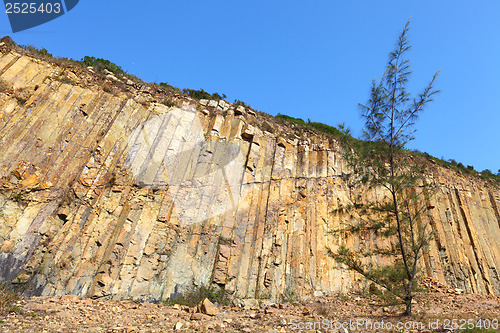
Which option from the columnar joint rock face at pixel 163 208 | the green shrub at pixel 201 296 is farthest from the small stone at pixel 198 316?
the columnar joint rock face at pixel 163 208

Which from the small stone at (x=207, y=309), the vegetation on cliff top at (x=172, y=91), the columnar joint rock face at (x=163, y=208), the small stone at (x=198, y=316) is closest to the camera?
the small stone at (x=198, y=316)

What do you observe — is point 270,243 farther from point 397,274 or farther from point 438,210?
point 438,210

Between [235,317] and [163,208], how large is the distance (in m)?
5.33

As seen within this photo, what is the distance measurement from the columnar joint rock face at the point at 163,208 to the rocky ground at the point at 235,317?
0.99 meters

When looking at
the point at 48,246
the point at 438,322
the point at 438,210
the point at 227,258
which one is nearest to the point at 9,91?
the point at 48,246

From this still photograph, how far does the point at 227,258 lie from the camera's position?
1232 centimetres

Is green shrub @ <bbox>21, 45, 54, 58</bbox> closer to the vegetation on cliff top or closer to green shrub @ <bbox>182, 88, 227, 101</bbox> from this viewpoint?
the vegetation on cliff top

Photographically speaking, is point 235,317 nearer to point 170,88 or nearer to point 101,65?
point 170,88

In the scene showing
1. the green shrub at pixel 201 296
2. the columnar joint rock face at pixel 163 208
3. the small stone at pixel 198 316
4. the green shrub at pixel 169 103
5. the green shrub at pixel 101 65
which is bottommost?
the small stone at pixel 198 316

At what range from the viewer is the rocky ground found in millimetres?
7838

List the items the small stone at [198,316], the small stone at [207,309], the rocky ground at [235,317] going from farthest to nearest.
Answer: the small stone at [207,309] → the small stone at [198,316] → the rocky ground at [235,317]

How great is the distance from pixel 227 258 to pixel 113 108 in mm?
8723

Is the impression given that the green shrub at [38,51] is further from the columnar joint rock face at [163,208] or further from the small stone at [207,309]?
the small stone at [207,309]

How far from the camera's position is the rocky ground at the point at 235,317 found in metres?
7.84
